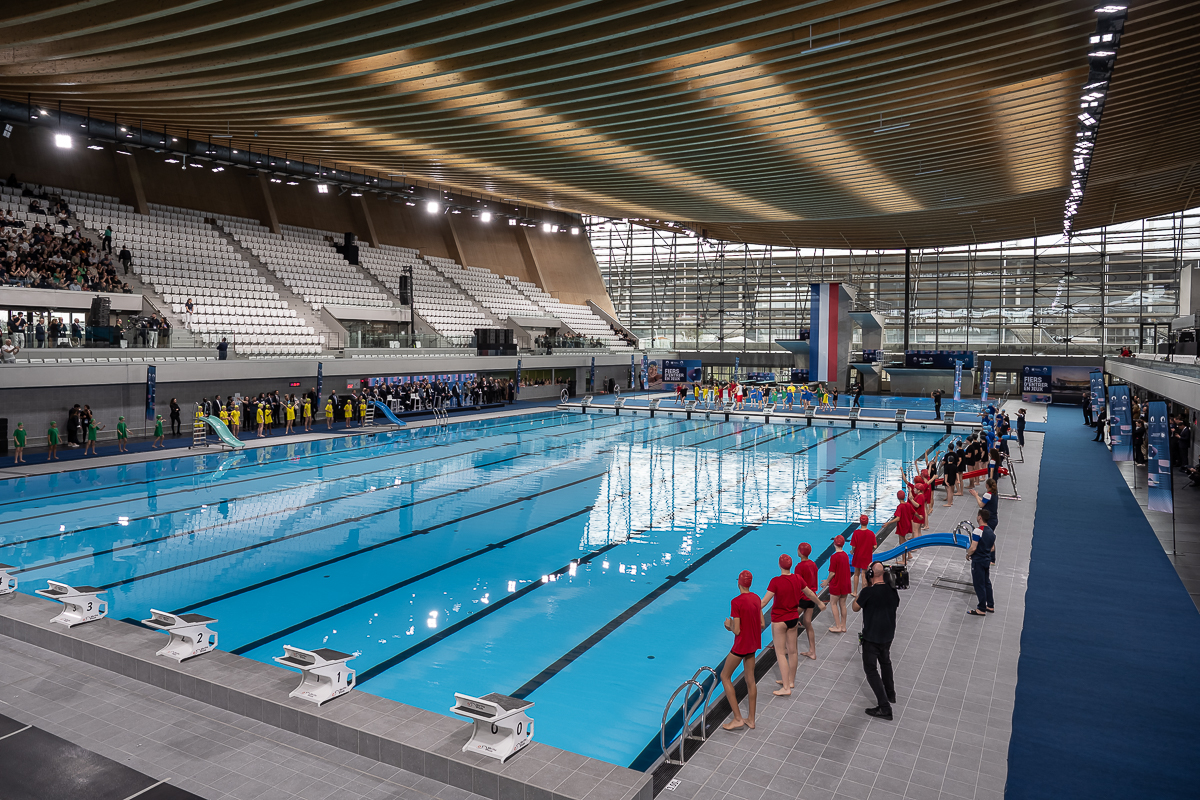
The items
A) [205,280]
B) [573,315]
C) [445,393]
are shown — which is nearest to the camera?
[205,280]

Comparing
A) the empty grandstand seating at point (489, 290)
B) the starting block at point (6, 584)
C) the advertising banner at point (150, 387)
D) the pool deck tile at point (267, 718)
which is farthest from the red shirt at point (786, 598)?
the empty grandstand seating at point (489, 290)

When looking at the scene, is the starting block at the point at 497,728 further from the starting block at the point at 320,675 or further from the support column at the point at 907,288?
the support column at the point at 907,288

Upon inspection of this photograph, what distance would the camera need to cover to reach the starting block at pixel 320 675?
5.45 meters

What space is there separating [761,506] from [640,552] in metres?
3.75

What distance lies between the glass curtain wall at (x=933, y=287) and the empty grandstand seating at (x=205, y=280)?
2319cm

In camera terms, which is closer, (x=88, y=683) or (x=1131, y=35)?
(x=88, y=683)

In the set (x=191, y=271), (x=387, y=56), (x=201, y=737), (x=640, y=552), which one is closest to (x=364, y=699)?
(x=201, y=737)

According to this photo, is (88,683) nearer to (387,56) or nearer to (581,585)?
(581,585)

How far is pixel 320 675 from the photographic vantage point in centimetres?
552

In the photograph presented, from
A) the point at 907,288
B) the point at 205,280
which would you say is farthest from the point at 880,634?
the point at 907,288

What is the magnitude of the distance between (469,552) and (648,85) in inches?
346

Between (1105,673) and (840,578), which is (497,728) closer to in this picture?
(840,578)

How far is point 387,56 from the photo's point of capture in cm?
1289

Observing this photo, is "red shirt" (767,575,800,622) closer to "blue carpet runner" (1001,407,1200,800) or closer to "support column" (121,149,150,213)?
"blue carpet runner" (1001,407,1200,800)
